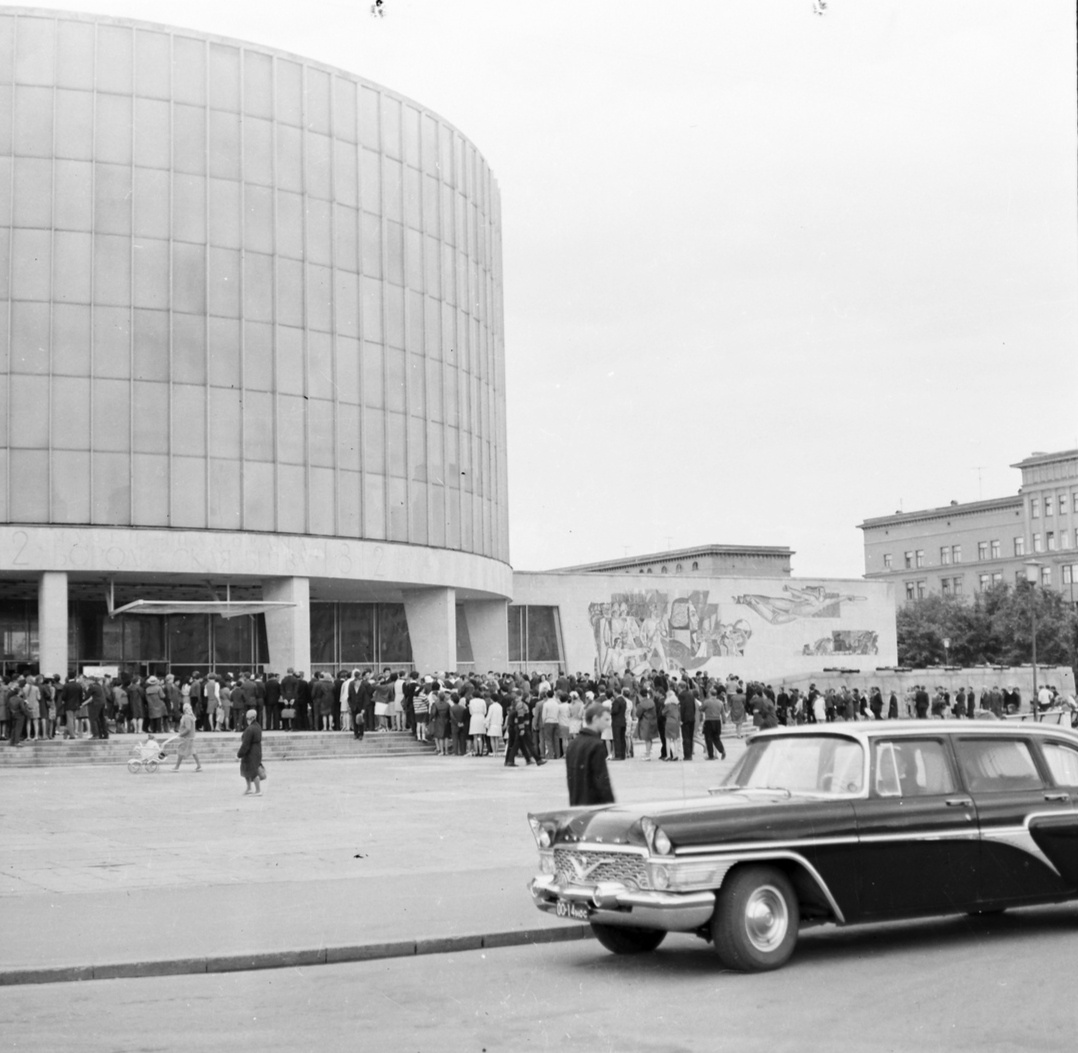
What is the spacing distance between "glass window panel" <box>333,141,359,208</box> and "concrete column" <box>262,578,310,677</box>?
13327 mm

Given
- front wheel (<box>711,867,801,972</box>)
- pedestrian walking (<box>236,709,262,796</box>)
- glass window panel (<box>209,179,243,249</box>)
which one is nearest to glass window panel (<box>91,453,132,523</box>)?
glass window panel (<box>209,179,243,249</box>)

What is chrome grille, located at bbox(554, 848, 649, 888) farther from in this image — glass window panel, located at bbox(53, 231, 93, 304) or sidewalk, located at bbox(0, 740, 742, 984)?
glass window panel, located at bbox(53, 231, 93, 304)

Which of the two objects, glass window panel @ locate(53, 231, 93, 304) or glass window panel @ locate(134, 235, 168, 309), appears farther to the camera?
glass window panel @ locate(134, 235, 168, 309)

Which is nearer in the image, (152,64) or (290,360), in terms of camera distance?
(152,64)

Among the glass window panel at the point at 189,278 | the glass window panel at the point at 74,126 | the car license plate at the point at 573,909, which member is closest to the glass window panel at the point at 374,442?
the glass window panel at the point at 189,278

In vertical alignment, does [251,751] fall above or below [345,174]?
below

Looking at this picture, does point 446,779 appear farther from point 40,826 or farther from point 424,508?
point 424,508

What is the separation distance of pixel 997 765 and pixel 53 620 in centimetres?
4099

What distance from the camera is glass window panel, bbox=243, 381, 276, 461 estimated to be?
51.5 meters

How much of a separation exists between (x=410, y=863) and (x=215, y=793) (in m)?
10.7

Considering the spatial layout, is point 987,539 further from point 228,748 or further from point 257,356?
point 228,748

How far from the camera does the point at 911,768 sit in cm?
1102

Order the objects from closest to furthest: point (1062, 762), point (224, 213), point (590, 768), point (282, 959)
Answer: point (282, 959) < point (1062, 762) < point (590, 768) < point (224, 213)

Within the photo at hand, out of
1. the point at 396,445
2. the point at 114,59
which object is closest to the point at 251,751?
the point at 396,445
